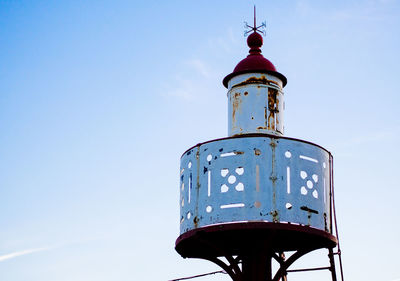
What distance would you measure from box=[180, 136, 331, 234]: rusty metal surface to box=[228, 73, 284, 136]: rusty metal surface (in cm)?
95

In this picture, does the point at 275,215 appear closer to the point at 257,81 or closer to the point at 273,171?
the point at 273,171

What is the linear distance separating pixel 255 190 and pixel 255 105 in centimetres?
243

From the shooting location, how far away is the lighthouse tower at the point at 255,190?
58.0 feet

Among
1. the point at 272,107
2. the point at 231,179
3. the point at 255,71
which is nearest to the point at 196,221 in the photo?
the point at 231,179

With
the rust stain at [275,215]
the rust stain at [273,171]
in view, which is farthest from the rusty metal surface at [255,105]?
the rust stain at [275,215]

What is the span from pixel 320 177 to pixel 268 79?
9.07 feet

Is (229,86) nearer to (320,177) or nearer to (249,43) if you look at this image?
(249,43)

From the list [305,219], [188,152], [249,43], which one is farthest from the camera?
[249,43]

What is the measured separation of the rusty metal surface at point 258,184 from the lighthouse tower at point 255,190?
0.02 metres

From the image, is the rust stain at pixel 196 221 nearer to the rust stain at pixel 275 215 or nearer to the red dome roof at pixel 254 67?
the rust stain at pixel 275 215

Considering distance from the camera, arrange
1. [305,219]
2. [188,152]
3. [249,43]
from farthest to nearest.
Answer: [249,43], [188,152], [305,219]

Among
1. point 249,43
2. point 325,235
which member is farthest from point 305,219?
point 249,43

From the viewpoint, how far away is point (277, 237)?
18547mm

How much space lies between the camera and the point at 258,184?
1773 centimetres
